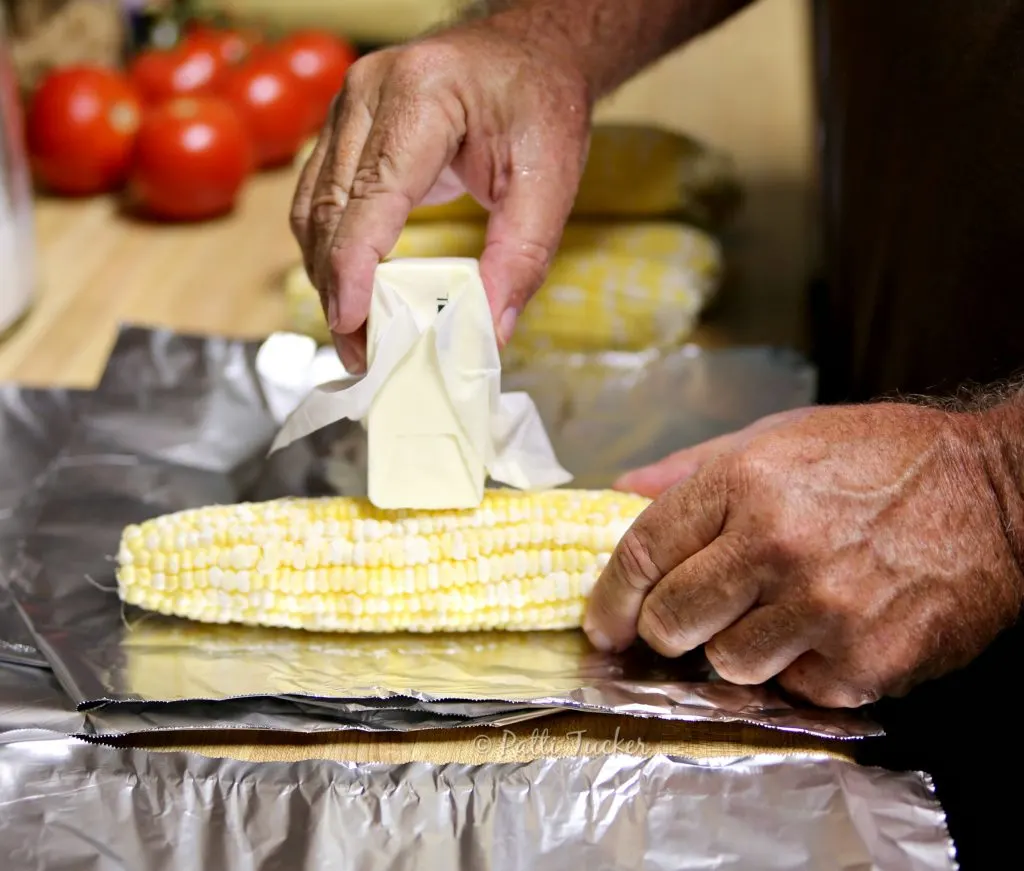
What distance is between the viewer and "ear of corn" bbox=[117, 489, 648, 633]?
51.5 inches

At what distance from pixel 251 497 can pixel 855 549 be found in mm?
830

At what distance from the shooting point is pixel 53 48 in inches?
102

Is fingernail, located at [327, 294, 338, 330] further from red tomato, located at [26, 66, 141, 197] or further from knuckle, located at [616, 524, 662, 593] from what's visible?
red tomato, located at [26, 66, 141, 197]

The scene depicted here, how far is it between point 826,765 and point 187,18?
256 cm

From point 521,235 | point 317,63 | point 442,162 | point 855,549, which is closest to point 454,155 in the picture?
point 442,162

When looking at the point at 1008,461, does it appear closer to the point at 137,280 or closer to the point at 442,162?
the point at 442,162

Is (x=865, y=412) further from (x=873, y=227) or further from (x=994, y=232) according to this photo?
(x=873, y=227)

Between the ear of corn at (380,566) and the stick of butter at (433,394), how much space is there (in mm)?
40

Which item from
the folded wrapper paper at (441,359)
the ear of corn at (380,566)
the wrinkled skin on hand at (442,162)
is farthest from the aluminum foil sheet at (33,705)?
the wrinkled skin on hand at (442,162)

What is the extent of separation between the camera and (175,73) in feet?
8.69

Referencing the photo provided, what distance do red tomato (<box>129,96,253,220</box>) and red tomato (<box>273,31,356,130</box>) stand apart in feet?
1.01

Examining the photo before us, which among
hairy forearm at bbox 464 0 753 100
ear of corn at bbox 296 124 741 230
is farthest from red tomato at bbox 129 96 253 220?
hairy forearm at bbox 464 0 753 100

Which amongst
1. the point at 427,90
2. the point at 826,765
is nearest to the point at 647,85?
the point at 427,90

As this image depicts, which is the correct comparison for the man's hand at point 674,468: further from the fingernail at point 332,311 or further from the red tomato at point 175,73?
the red tomato at point 175,73
